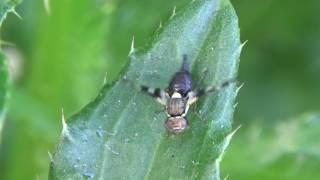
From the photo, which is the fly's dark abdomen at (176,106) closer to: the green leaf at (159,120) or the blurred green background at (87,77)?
the green leaf at (159,120)

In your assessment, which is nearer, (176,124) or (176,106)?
(176,124)

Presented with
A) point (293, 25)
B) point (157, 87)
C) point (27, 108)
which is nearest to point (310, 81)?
point (293, 25)

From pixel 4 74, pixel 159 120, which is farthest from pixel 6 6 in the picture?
pixel 159 120

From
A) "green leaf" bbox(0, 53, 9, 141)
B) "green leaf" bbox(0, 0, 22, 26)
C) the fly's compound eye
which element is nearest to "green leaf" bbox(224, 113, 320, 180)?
the fly's compound eye

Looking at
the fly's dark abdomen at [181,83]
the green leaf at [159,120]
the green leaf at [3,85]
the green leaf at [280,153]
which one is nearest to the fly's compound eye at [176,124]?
the green leaf at [159,120]

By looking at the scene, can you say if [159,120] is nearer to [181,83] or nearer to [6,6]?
[181,83]

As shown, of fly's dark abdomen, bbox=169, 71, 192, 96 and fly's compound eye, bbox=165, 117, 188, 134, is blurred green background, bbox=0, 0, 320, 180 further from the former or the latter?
fly's compound eye, bbox=165, 117, 188, 134

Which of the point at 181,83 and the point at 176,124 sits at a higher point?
the point at 181,83
